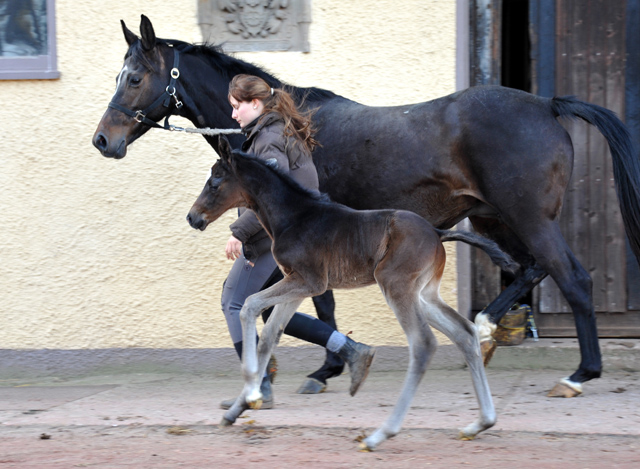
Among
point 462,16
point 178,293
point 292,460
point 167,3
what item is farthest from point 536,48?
point 292,460

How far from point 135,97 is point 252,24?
133 centimetres

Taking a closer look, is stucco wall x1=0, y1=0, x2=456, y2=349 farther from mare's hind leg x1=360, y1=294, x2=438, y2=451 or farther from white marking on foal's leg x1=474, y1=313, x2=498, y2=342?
mare's hind leg x1=360, y1=294, x2=438, y2=451

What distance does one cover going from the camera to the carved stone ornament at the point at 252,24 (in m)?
5.84

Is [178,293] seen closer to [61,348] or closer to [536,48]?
[61,348]

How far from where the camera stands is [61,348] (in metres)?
5.93

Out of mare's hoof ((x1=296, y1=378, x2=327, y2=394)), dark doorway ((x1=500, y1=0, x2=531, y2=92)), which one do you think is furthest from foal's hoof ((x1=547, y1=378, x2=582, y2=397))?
dark doorway ((x1=500, y1=0, x2=531, y2=92))

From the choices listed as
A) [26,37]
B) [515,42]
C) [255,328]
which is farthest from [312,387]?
[515,42]

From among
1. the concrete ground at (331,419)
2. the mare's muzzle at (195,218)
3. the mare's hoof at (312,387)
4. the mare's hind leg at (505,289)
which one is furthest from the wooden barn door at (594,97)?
the mare's muzzle at (195,218)

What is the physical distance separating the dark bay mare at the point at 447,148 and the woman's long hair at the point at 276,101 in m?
0.63

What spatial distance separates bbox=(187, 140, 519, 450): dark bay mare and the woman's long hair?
1.35 ft

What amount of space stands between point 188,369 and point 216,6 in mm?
2827

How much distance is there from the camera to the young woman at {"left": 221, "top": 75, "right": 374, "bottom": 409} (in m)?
4.22

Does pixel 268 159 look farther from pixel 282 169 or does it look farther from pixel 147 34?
pixel 147 34

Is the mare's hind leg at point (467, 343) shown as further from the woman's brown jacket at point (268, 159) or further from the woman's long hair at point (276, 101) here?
the woman's long hair at point (276, 101)
